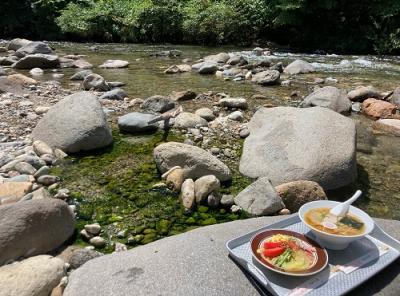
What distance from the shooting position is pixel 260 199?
4.28m

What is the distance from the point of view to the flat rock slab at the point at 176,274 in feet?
8.00

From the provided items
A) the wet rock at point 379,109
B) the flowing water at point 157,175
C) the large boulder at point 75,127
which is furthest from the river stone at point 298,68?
the large boulder at point 75,127

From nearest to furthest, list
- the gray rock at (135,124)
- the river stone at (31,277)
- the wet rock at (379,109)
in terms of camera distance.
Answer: the river stone at (31,277) → the gray rock at (135,124) → the wet rock at (379,109)

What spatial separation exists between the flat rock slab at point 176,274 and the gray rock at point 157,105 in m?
4.49

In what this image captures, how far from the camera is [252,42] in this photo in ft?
62.1

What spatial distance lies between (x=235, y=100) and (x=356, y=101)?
102 inches

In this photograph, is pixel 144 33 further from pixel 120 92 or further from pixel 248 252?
pixel 248 252

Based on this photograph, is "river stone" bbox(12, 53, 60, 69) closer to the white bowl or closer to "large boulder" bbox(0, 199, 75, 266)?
"large boulder" bbox(0, 199, 75, 266)

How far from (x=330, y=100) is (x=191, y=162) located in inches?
153

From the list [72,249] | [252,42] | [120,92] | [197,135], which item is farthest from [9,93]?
[252,42]

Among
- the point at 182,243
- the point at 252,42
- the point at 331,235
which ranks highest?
the point at 331,235

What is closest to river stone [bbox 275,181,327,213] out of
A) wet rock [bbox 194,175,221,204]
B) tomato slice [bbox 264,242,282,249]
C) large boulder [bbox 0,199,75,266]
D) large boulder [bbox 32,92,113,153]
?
wet rock [bbox 194,175,221,204]

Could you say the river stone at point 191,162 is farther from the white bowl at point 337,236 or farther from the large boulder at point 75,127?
the white bowl at point 337,236

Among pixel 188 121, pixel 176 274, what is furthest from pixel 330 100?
pixel 176 274
